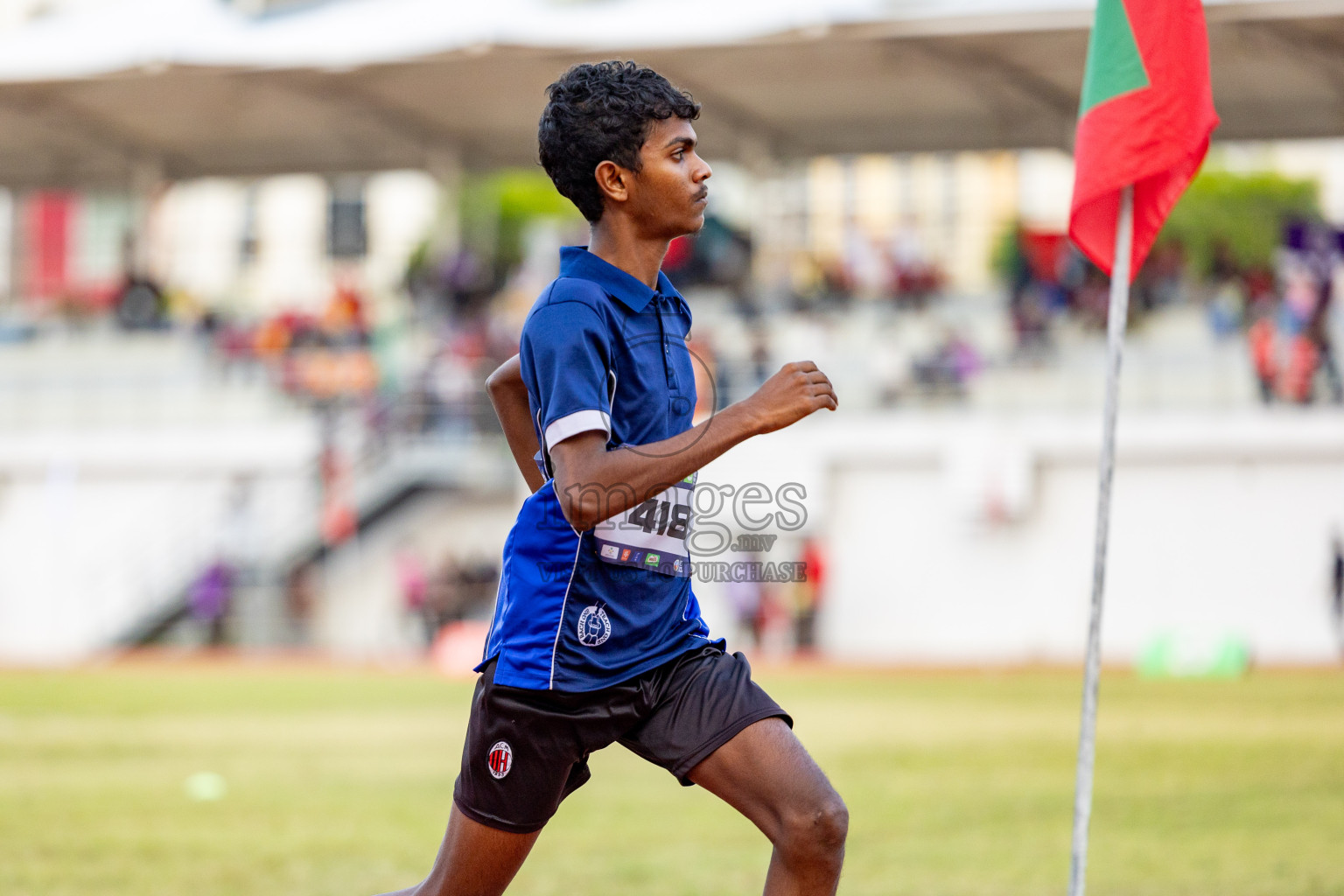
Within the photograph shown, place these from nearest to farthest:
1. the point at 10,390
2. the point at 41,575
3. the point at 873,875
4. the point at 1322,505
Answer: the point at 873,875
the point at 1322,505
the point at 41,575
the point at 10,390

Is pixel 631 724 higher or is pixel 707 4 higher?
pixel 707 4

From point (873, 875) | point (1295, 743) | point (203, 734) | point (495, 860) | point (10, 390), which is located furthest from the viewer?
point (10, 390)

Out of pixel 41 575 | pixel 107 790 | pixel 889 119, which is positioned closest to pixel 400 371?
pixel 41 575

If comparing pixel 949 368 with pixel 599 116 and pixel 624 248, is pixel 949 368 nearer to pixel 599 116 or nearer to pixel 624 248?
pixel 624 248

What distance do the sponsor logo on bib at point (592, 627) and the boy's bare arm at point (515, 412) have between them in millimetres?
487

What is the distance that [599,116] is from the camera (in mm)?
3680

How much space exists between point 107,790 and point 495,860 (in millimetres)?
7265

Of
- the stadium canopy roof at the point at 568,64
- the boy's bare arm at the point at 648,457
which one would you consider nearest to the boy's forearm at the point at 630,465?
the boy's bare arm at the point at 648,457

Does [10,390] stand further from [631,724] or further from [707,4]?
[631,724]

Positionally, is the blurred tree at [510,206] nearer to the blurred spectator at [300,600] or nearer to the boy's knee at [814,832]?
the blurred spectator at [300,600]

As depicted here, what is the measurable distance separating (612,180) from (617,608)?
93 centimetres

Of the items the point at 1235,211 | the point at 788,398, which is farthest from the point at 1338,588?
the point at 1235,211

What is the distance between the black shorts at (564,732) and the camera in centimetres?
371

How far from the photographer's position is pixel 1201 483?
2206cm
